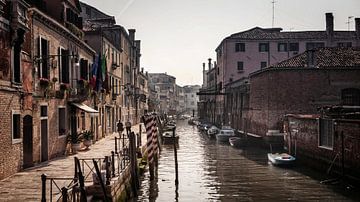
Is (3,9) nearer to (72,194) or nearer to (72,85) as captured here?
(72,194)

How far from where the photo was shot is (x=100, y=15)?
42438 millimetres

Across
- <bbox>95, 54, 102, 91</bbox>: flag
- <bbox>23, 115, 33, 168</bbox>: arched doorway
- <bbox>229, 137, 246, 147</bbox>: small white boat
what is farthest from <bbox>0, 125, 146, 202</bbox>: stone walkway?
<bbox>229, 137, 246, 147</bbox>: small white boat

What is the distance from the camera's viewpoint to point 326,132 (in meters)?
22.4

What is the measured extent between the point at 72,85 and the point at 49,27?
14.0ft

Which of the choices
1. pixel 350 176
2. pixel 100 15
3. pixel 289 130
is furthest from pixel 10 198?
pixel 100 15

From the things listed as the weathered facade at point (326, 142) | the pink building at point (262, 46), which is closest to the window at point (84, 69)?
the weathered facade at point (326, 142)

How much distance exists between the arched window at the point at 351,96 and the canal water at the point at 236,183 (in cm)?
852

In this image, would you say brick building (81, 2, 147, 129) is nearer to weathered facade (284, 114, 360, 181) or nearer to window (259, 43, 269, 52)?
weathered facade (284, 114, 360, 181)

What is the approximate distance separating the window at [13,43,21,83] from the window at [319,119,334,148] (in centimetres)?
1487

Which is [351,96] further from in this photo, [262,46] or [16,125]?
[16,125]

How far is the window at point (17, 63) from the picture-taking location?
46.4 ft

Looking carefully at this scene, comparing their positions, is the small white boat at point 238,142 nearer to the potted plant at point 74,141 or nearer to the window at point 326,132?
the window at point 326,132

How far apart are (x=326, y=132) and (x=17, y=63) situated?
1553cm

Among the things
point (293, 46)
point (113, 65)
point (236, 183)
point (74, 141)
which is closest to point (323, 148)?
point (236, 183)
